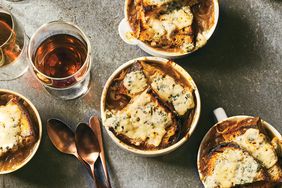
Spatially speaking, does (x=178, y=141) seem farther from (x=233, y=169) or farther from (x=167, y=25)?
(x=167, y=25)

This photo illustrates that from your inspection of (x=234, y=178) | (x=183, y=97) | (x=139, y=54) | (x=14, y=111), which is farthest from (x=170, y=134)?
(x=14, y=111)

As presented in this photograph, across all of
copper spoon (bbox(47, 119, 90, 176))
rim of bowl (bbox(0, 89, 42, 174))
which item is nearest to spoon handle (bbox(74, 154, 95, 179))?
copper spoon (bbox(47, 119, 90, 176))

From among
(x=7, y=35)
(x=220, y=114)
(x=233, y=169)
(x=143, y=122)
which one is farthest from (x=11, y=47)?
(x=233, y=169)

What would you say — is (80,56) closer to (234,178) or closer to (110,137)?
(110,137)

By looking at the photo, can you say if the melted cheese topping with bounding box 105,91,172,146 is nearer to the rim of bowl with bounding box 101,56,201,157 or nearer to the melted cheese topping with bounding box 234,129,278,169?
the rim of bowl with bounding box 101,56,201,157

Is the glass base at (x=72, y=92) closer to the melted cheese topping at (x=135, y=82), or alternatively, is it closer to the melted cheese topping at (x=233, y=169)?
the melted cheese topping at (x=135, y=82)

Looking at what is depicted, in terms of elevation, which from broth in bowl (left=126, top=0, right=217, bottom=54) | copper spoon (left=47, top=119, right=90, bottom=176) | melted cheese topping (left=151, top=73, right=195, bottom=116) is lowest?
copper spoon (left=47, top=119, right=90, bottom=176)
